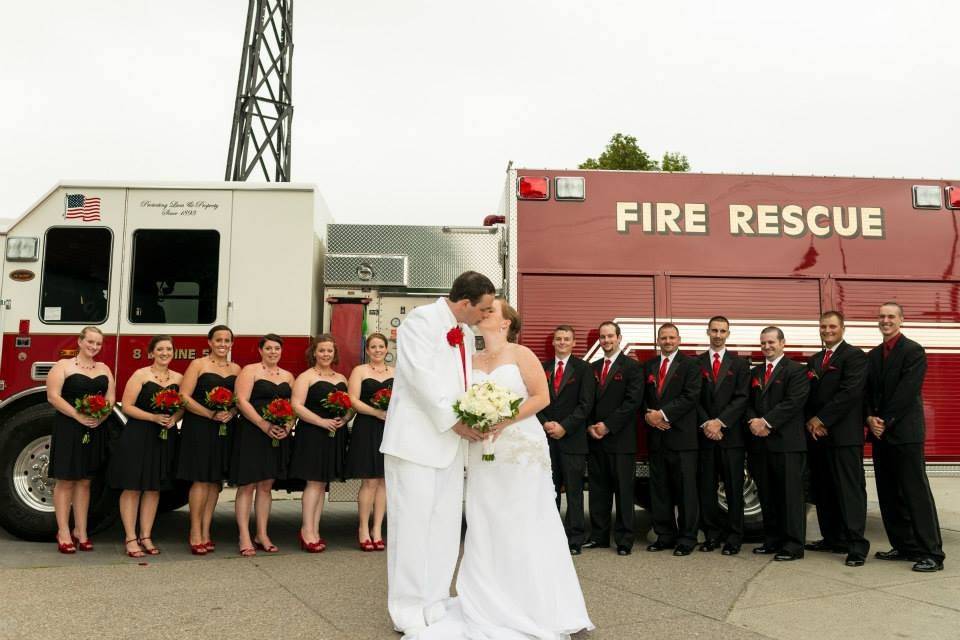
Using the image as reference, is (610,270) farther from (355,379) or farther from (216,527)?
(216,527)

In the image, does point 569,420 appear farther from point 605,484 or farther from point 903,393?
point 903,393

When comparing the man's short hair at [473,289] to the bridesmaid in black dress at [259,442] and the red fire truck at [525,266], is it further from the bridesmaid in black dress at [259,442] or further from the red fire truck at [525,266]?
the red fire truck at [525,266]

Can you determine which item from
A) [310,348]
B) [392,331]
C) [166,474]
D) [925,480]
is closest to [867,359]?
[925,480]

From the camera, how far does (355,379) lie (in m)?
6.67

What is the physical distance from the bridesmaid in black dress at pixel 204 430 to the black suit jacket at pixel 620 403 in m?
3.11

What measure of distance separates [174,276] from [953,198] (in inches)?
290

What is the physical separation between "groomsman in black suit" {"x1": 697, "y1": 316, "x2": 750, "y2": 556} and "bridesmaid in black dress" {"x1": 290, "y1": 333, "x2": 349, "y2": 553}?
10.2 ft

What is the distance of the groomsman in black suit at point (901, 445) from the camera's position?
6.22 meters

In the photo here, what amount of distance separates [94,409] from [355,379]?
2057mm

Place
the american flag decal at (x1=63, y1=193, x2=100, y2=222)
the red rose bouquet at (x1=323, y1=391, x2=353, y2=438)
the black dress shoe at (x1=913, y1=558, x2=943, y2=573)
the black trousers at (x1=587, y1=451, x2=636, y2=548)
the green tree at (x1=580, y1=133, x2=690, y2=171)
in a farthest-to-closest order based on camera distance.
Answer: the green tree at (x1=580, y1=133, x2=690, y2=171) < the american flag decal at (x1=63, y1=193, x2=100, y2=222) < the black trousers at (x1=587, y1=451, x2=636, y2=548) < the red rose bouquet at (x1=323, y1=391, x2=353, y2=438) < the black dress shoe at (x1=913, y1=558, x2=943, y2=573)

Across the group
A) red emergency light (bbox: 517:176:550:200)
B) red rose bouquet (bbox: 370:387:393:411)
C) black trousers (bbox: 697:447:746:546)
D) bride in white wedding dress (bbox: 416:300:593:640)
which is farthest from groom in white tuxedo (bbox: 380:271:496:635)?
black trousers (bbox: 697:447:746:546)

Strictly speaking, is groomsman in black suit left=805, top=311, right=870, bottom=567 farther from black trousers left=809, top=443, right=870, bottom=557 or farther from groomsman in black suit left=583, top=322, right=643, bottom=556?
groomsman in black suit left=583, top=322, right=643, bottom=556

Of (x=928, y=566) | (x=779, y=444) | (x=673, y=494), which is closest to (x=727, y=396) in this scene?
(x=779, y=444)

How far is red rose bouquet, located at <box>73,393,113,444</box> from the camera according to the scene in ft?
20.6
